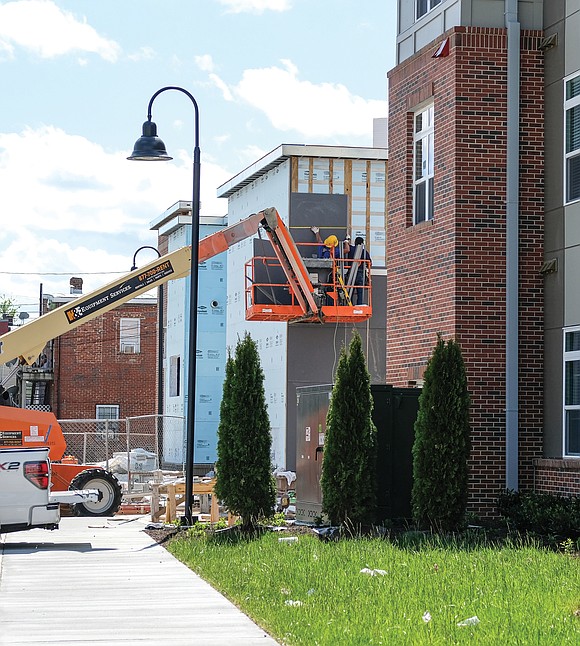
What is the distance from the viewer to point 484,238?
65.5ft

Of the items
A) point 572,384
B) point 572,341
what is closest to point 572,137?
point 572,341

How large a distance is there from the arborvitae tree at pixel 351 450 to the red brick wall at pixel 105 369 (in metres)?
43.8

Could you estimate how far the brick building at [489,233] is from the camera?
19.7 meters

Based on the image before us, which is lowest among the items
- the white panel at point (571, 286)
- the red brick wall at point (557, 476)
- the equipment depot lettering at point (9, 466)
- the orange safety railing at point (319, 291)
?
the red brick wall at point (557, 476)

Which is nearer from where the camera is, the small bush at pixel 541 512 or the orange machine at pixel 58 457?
the small bush at pixel 541 512

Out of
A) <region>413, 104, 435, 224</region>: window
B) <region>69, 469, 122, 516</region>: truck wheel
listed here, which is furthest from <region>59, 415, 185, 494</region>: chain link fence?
<region>413, 104, 435, 224</region>: window

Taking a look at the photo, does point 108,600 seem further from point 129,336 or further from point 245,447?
point 129,336

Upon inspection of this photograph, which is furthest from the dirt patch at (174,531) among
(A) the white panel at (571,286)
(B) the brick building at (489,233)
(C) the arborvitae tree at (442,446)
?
(A) the white panel at (571,286)

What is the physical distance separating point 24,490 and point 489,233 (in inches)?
332

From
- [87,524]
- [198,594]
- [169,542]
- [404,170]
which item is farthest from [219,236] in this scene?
[198,594]

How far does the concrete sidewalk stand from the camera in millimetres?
9820

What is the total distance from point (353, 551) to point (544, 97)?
29.8 feet

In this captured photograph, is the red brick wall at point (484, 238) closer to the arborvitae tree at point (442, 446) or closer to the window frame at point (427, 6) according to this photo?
the window frame at point (427, 6)

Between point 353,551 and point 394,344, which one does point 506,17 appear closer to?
point 394,344
